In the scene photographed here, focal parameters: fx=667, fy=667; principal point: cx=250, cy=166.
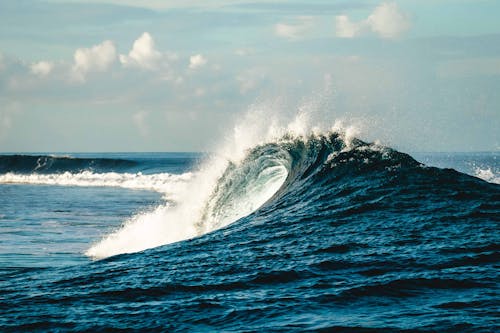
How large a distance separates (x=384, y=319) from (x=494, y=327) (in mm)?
837

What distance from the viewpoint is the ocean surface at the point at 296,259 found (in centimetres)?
570

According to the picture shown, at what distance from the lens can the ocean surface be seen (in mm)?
5699

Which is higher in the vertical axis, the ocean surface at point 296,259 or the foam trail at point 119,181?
the foam trail at point 119,181

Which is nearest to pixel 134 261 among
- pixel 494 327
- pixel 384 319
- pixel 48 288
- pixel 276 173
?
pixel 48 288

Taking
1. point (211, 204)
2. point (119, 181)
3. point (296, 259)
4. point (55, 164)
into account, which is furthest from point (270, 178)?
point (55, 164)

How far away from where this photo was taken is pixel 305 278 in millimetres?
6918

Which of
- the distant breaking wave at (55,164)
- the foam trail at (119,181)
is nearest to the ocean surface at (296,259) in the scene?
the foam trail at (119,181)

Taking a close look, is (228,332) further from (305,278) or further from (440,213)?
(440,213)

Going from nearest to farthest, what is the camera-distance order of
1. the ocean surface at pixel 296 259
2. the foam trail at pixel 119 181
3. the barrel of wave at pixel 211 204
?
the ocean surface at pixel 296 259
the barrel of wave at pixel 211 204
the foam trail at pixel 119 181

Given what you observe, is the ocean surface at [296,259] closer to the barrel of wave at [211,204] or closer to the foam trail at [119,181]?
the barrel of wave at [211,204]

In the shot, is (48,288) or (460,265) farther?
(48,288)

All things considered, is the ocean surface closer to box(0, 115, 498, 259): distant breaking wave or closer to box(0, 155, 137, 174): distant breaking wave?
box(0, 115, 498, 259): distant breaking wave

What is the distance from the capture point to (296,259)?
7.81m

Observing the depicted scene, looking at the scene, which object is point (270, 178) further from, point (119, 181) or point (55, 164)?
point (55, 164)
